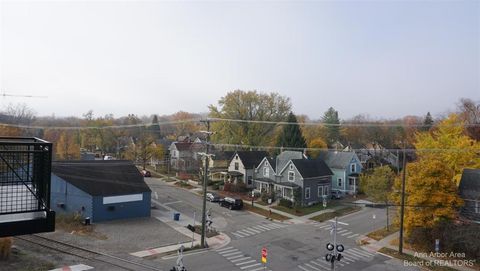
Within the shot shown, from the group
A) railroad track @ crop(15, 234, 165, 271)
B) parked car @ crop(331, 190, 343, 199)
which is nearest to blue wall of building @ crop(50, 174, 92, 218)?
railroad track @ crop(15, 234, 165, 271)

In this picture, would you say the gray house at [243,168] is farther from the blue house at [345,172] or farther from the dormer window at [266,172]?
the blue house at [345,172]

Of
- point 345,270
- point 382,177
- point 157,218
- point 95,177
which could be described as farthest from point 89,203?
point 382,177

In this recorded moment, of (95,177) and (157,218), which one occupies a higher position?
(95,177)

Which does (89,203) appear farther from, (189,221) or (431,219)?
(431,219)

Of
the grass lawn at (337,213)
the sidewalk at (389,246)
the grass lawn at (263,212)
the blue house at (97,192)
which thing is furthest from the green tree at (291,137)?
the blue house at (97,192)

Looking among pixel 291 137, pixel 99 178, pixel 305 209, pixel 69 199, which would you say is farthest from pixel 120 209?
pixel 291 137

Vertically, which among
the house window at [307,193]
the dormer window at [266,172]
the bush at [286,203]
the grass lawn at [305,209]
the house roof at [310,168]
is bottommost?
the grass lawn at [305,209]

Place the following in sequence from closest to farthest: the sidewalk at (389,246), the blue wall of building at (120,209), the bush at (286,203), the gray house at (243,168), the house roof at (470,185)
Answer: the sidewalk at (389,246) < the house roof at (470,185) < the blue wall of building at (120,209) < the bush at (286,203) < the gray house at (243,168)
